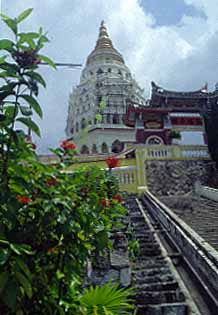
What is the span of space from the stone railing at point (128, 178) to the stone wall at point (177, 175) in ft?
7.61

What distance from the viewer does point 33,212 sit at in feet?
4.61

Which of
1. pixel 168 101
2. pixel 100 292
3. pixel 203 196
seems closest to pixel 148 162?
pixel 203 196

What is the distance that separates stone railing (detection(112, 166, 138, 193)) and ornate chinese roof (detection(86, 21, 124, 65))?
30.1 m

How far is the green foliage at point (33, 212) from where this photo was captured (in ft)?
4.12

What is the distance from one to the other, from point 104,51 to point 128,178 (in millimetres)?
31267

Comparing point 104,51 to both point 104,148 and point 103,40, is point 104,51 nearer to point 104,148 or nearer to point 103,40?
point 103,40

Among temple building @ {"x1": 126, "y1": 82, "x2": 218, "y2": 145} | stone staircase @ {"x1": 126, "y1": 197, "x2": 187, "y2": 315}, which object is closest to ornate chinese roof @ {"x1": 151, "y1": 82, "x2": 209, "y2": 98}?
temple building @ {"x1": 126, "y1": 82, "x2": 218, "y2": 145}

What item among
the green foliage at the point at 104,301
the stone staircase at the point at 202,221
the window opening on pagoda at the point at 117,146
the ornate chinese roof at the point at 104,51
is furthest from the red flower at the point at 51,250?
the ornate chinese roof at the point at 104,51

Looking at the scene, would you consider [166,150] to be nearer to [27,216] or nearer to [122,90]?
[27,216]

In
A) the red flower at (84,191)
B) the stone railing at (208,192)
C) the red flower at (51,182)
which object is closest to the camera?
the red flower at (51,182)

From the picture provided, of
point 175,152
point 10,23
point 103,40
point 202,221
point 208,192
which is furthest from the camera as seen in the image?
point 103,40

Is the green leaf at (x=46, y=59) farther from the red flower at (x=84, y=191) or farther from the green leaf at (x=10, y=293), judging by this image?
the green leaf at (x=10, y=293)

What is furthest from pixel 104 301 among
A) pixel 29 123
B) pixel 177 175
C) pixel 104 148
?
pixel 104 148

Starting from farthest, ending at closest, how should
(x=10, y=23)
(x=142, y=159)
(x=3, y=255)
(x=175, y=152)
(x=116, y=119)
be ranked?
(x=116, y=119), (x=175, y=152), (x=142, y=159), (x=10, y=23), (x=3, y=255)
